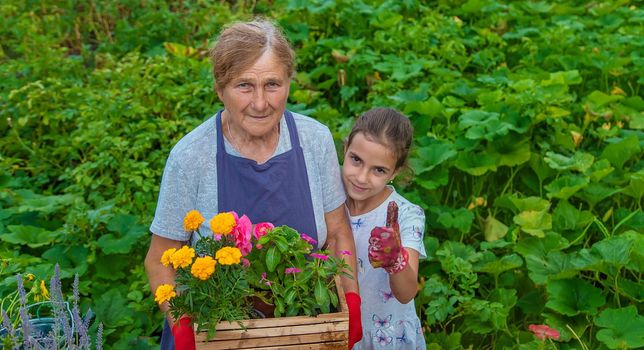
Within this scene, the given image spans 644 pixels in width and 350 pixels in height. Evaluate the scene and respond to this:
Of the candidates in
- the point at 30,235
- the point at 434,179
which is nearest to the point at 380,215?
the point at 434,179

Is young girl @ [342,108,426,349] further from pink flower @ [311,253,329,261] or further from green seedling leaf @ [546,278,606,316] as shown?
green seedling leaf @ [546,278,606,316]

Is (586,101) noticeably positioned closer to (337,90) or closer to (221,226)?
(337,90)

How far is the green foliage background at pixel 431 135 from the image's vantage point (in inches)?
130

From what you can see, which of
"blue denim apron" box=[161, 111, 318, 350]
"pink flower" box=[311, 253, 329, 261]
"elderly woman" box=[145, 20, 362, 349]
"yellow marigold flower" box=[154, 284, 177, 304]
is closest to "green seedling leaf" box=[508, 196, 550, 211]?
"elderly woman" box=[145, 20, 362, 349]

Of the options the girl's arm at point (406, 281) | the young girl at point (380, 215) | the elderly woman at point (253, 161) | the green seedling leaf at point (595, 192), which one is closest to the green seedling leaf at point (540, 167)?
the green seedling leaf at point (595, 192)

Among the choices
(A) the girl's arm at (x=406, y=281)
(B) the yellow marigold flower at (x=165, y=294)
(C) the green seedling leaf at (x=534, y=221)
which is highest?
(B) the yellow marigold flower at (x=165, y=294)

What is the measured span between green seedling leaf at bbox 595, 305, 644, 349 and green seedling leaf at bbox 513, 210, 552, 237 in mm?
523

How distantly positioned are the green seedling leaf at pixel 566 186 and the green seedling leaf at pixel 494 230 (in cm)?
26

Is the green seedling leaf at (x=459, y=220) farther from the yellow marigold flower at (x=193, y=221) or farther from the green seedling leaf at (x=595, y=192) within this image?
the yellow marigold flower at (x=193, y=221)

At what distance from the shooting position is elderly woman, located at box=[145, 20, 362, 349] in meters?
Answer: 2.26

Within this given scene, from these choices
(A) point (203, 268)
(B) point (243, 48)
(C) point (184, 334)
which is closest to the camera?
(A) point (203, 268)

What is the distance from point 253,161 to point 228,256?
0.43m

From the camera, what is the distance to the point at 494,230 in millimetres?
3836

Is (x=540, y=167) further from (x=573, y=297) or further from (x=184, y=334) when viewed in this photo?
(x=184, y=334)
